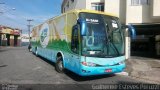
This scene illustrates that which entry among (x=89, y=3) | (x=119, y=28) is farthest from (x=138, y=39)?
(x=119, y=28)

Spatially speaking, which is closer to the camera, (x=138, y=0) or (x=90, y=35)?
(x=90, y=35)

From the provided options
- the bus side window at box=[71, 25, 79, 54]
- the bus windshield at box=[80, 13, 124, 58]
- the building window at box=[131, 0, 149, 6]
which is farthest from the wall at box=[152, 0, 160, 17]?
the bus side window at box=[71, 25, 79, 54]

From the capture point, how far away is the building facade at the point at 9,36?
5575 centimetres

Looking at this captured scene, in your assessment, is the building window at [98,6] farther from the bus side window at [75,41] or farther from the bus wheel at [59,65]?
the bus side window at [75,41]

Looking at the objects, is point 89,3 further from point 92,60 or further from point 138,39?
point 138,39

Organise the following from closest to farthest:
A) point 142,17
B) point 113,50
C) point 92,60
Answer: point 92,60
point 113,50
point 142,17

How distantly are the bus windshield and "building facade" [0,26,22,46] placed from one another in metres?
48.1

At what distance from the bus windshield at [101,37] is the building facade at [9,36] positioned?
158 feet

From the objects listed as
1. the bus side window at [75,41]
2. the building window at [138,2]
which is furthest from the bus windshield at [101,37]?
the building window at [138,2]

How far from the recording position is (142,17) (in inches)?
760

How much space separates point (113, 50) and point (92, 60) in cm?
128

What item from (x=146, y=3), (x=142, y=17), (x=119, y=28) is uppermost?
(x=146, y=3)

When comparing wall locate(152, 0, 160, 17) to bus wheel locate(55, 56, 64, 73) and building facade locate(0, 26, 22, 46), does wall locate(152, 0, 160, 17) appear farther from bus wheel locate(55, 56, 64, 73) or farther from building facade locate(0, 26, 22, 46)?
building facade locate(0, 26, 22, 46)

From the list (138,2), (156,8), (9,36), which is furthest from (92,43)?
(9,36)
